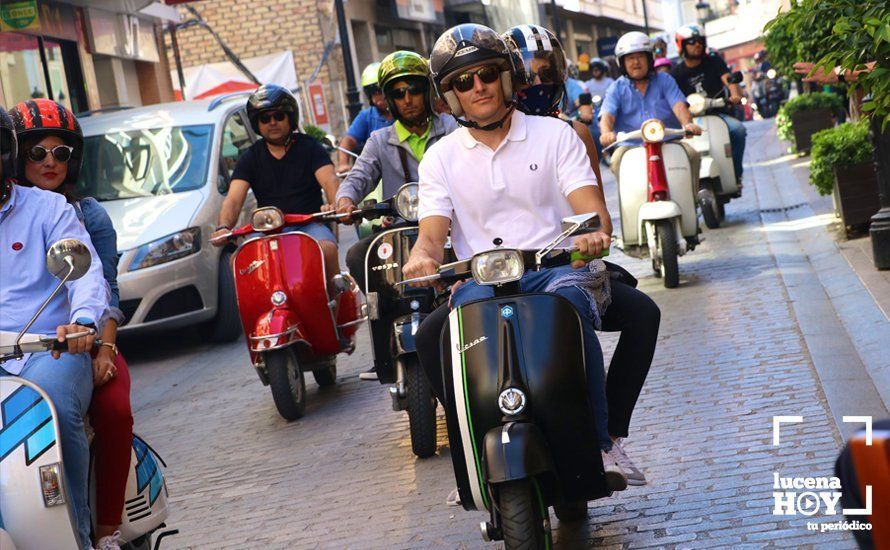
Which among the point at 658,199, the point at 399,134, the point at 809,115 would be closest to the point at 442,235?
the point at 399,134

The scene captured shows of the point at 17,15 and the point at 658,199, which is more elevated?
the point at 17,15

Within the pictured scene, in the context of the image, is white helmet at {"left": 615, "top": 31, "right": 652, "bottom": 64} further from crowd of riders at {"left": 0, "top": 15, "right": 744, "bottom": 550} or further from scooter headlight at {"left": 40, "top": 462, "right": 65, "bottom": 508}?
scooter headlight at {"left": 40, "top": 462, "right": 65, "bottom": 508}

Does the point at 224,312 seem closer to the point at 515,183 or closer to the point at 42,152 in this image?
the point at 42,152

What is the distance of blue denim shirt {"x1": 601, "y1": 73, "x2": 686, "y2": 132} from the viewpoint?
11438mm

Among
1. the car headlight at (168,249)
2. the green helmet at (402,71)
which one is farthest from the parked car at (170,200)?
the green helmet at (402,71)

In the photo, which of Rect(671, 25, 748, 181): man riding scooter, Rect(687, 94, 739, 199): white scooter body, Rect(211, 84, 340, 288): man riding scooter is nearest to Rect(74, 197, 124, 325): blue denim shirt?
Rect(211, 84, 340, 288): man riding scooter

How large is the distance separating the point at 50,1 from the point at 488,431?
17.0 m

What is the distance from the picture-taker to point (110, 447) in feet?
15.2

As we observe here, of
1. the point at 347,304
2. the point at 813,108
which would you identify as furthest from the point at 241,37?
the point at 347,304

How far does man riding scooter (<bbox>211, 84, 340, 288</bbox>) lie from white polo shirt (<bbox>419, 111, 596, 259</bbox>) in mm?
3880

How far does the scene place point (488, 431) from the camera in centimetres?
428

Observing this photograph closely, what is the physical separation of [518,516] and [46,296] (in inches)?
68.4

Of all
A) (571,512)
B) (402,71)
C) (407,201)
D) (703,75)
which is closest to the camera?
(571,512)

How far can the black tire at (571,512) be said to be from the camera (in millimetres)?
5227
